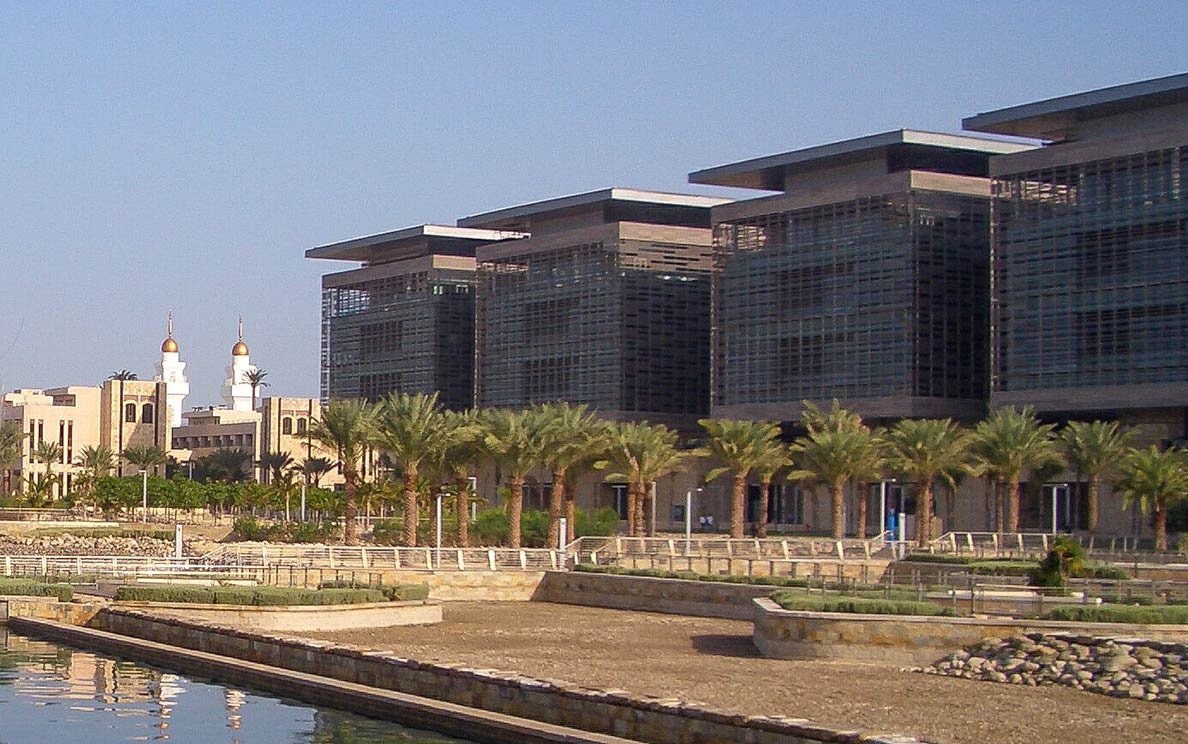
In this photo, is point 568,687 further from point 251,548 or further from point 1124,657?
point 251,548

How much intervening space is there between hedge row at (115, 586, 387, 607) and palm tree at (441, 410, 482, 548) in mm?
27971

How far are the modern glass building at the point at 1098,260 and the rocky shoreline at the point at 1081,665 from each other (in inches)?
2273

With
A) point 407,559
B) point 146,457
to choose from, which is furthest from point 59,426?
point 407,559

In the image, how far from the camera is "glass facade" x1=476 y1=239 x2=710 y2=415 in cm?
12062

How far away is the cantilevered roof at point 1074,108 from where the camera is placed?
91.8 m

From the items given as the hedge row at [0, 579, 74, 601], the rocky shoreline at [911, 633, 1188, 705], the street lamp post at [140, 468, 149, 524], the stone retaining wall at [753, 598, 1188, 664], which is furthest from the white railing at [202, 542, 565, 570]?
the street lamp post at [140, 468, 149, 524]

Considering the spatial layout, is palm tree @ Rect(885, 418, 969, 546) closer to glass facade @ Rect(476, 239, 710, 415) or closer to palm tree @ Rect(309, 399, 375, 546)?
palm tree @ Rect(309, 399, 375, 546)

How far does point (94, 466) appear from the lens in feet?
456

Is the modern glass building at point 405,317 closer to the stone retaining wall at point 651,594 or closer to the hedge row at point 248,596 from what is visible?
the stone retaining wall at point 651,594

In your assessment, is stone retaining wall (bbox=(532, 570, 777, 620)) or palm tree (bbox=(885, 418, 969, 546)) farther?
palm tree (bbox=(885, 418, 969, 546))

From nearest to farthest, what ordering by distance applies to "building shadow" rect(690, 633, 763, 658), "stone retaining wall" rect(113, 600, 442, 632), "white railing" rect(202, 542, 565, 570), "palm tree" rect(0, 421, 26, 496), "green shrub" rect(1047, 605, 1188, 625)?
1. "green shrub" rect(1047, 605, 1188, 625)
2. "building shadow" rect(690, 633, 763, 658)
3. "stone retaining wall" rect(113, 600, 442, 632)
4. "white railing" rect(202, 542, 565, 570)
5. "palm tree" rect(0, 421, 26, 496)

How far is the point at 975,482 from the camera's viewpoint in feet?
325

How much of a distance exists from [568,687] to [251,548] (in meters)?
38.7

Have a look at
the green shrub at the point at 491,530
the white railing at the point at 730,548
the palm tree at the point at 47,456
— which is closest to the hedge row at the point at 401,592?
the white railing at the point at 730,548
